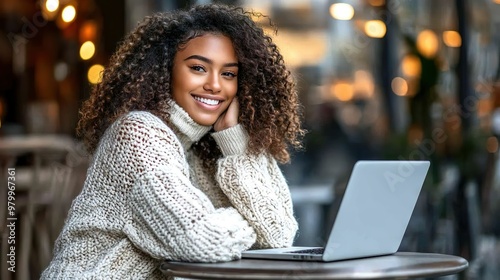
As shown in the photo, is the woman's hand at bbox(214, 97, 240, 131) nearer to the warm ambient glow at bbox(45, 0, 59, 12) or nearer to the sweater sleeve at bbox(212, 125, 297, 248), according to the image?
the sweater sleeve at bbox(212, 125, 297, 248)

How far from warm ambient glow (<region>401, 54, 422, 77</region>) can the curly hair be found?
9.37ft

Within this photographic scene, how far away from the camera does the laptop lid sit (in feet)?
6.68

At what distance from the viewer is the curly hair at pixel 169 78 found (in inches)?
98.3

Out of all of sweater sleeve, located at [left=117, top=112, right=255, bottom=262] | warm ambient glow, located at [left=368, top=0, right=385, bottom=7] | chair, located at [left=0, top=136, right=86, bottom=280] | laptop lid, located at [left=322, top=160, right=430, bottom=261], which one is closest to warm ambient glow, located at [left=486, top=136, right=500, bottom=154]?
warm ambient glow, located at [left=368, top=0, right=385, bottom=7]

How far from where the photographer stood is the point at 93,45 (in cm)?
633

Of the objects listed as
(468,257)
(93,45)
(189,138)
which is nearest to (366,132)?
(468,257)

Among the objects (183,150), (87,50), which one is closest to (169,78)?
(183,150)

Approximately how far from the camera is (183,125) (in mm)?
2477

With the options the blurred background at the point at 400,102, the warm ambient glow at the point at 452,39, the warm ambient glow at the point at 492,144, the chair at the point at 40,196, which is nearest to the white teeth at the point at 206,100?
the chair at the point at 40,196

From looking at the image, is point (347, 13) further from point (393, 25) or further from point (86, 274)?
point (86, 274)

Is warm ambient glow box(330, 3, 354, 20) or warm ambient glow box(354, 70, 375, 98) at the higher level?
warm ambient glow box(330, 3, 354, 20)

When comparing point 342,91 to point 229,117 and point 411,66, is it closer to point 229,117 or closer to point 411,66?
point 411,66

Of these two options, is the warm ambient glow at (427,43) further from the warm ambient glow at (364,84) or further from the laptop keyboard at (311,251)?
the laptop keyboard at (311,251)

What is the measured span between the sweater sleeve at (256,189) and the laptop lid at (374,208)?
0.90 ft
